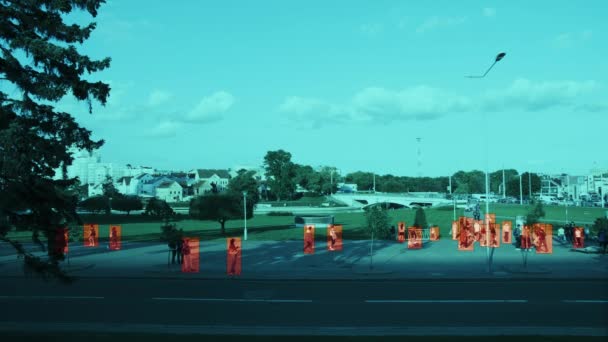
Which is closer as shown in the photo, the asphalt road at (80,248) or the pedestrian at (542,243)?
the pedestrian at (542,243)

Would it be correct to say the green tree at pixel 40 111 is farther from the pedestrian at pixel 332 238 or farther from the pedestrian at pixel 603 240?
the pedestrian at pixel 603 240

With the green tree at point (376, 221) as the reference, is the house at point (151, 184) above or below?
above

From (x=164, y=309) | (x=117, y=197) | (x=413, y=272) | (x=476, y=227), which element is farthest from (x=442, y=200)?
(x=164, y=309)

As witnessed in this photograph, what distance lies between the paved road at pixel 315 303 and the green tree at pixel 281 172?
13001cm

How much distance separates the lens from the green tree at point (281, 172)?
152125 millimetres

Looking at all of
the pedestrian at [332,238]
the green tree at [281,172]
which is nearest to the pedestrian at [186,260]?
the pedestrian at [332,238]

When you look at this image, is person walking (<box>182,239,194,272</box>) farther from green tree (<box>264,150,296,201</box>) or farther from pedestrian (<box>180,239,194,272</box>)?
green tree (<box>264,150,296,201</box>)

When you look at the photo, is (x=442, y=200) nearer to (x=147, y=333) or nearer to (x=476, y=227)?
(x=476, y=227)

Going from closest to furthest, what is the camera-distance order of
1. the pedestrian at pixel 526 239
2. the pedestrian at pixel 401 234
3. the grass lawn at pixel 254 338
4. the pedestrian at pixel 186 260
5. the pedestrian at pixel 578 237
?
1. the grass lawn at pixel 254 338
2. the pedestrian at pixel 186 260
3. the pedestrian at pixel 526 239
4. the pedestrian at pixel 578 237
5. the pedestrian at pixel 401 234

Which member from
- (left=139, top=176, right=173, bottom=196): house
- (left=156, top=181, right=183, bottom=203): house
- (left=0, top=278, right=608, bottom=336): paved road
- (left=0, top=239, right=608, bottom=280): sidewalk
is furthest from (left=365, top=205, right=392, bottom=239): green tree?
(left=139, top=176, right=173, bottom=196): house

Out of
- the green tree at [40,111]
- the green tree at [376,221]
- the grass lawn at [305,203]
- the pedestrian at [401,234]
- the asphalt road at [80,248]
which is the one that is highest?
the green tree at [40,111]

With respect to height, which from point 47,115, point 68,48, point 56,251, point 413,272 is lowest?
point 413,272

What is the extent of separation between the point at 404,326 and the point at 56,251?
8.02m

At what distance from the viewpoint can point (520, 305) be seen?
1579 centimetres
